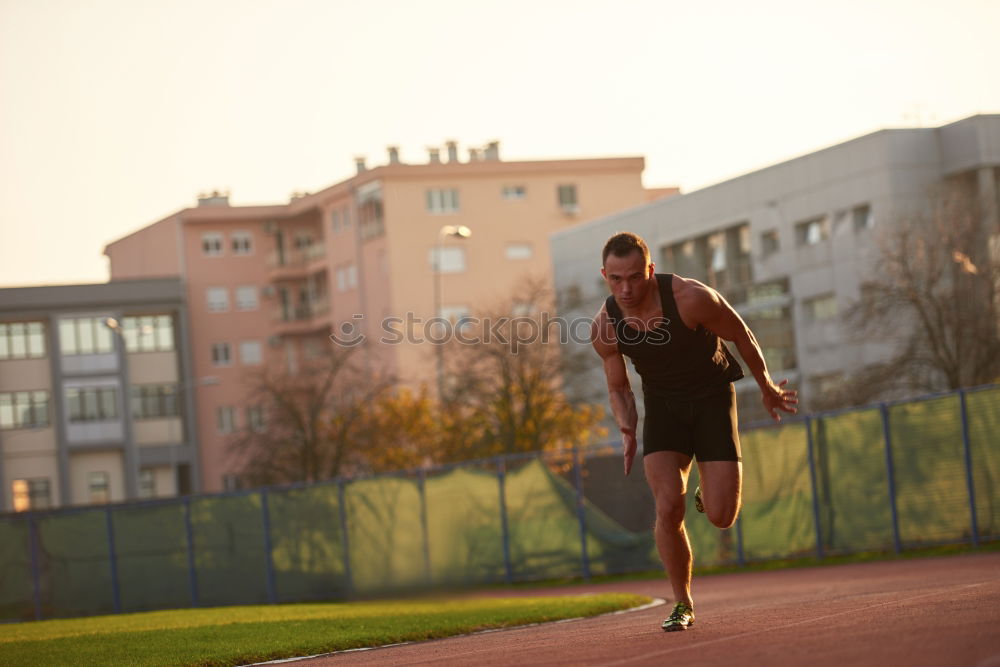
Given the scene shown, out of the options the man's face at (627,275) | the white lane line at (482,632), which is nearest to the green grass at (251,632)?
Result: the white lane line at (482,632)

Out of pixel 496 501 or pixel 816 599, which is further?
pixel 496 501

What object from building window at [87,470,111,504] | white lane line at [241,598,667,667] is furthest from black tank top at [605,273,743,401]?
building window at [87,470,111,504]

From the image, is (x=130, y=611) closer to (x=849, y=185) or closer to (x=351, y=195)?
(x=849, y=185)

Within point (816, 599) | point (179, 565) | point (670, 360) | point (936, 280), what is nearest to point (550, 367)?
point (936, 280)

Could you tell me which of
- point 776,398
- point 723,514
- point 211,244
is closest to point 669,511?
point 723,514

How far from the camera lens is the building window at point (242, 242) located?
97750 millimetres

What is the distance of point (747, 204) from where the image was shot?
67625 millimetres

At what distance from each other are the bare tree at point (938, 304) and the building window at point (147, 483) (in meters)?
49.3

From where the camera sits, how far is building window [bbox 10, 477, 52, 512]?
8288cm

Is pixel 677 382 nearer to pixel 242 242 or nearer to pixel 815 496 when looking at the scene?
pixel 815 496

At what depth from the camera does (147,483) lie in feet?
284

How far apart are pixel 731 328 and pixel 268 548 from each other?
21507 millimetres

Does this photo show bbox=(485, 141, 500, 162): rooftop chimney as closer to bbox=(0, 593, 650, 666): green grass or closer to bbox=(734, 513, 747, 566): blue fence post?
bbox=(734, 513, 747, 566): blue fence post

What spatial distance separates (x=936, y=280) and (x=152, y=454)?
53588mm
